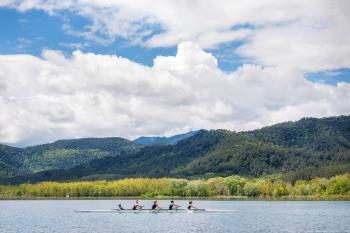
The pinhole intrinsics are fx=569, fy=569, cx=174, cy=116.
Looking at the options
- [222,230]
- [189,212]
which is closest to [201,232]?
[222,230]

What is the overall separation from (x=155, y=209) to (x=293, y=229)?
4095 centimetres

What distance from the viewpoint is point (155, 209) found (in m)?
116

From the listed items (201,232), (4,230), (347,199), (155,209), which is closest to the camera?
(201,232)

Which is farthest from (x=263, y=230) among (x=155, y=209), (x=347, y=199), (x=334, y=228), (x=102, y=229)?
(x=347, y=199)

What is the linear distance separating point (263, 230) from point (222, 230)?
5.76 meters

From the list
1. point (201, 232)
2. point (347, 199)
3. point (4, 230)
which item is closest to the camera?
point (201, 232)

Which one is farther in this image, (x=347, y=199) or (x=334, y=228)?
(x=347, y=199)

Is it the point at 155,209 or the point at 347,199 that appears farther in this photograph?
the point at 347,199

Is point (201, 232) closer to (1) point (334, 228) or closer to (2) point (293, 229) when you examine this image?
(2) point (293, 229)

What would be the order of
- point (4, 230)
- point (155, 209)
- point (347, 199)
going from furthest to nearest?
point (347, 199) < point (155, 209) < point (4, 230)

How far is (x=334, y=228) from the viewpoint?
82.0 m

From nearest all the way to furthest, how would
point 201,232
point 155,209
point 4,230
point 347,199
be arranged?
point 201,232 → point 4,230 → point 155,209 → point 347,199

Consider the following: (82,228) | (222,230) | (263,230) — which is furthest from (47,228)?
(263,230)

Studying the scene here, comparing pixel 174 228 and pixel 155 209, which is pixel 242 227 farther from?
pixel 155 209
